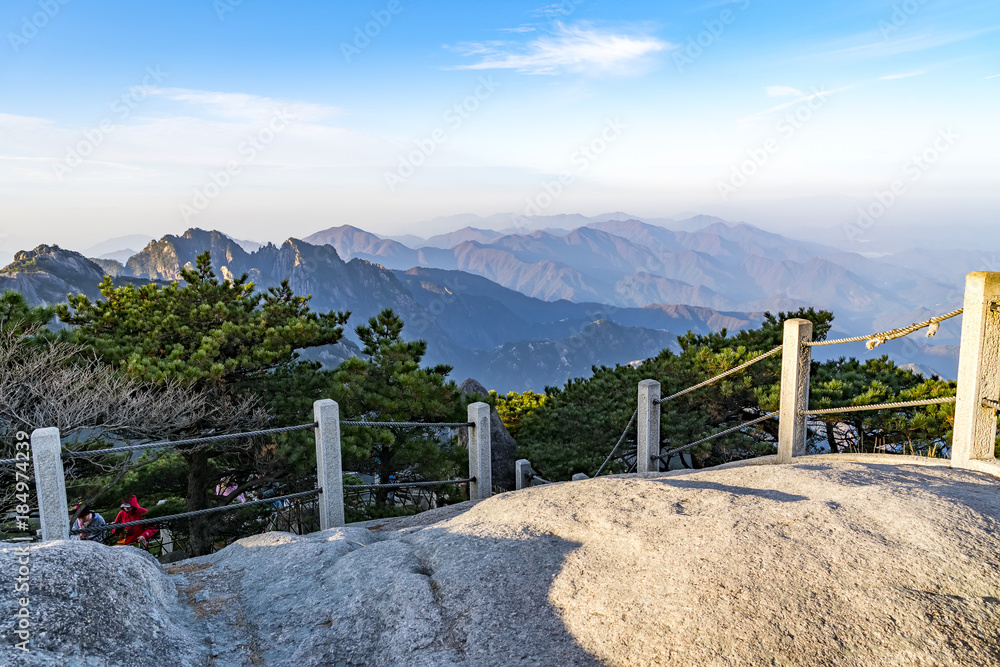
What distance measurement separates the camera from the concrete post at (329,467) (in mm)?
5234

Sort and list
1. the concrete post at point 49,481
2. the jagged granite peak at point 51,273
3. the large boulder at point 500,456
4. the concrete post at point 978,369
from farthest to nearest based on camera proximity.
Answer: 1. the jagged granite peak at point 51,273
2. the large boulder at point 500,456
3. the concrete post at point 49,481
4. the concrete post at point 978,369

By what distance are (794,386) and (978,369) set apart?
1367 mm

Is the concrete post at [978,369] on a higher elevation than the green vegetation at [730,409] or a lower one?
higher

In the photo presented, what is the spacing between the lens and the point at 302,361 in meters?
11.1

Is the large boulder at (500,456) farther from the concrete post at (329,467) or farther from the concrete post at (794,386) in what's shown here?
the concrete post at (794,386)

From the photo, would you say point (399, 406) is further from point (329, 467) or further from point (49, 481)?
point (49, 481)

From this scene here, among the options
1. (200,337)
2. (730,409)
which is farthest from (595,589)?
(730,409)

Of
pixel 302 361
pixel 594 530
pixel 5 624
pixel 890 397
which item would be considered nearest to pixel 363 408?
pixel 302 361

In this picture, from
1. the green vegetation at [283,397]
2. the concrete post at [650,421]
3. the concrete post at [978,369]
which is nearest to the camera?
the concrete post at [978,369]

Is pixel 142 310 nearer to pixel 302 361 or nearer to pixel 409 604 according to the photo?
pixel 302 361

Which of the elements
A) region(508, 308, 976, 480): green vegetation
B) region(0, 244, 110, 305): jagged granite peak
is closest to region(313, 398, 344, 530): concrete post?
region(508, 308, 976, 480): green vegetation

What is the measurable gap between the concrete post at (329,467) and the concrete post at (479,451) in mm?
1564

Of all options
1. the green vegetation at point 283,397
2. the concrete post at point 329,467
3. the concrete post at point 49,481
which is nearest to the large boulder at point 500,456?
the green vegetation at point 283,397

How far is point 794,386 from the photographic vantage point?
5.38 m
